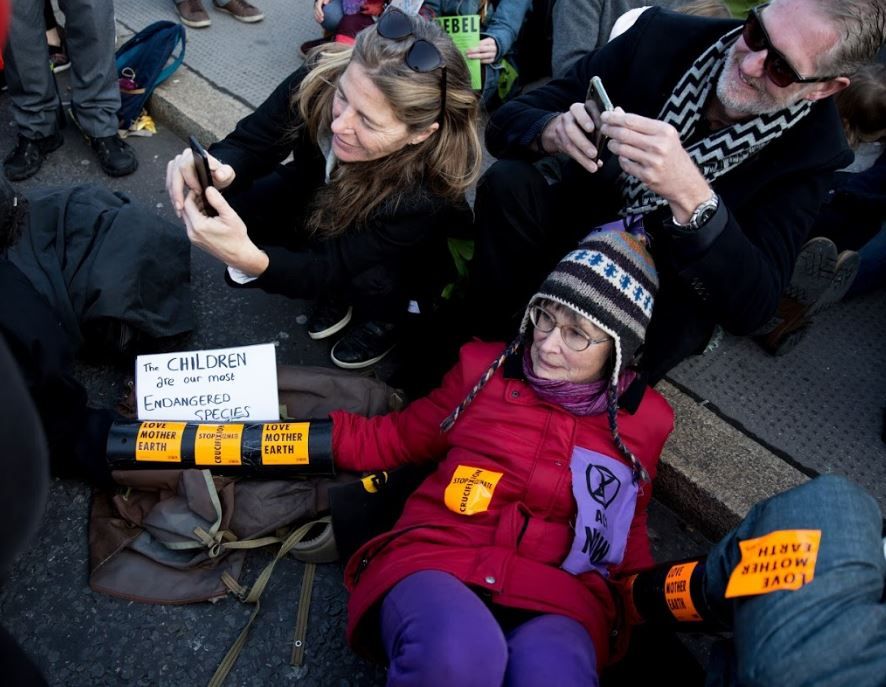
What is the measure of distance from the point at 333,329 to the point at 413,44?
3.51ft

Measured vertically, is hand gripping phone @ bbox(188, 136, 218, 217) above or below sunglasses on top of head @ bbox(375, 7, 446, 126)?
below

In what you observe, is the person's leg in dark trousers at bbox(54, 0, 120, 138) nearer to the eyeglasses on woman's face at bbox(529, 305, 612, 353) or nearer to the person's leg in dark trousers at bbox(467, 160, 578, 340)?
the person's leg in dark trousers at bbox(467, 160, 578, 340)

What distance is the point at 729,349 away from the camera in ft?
8.45

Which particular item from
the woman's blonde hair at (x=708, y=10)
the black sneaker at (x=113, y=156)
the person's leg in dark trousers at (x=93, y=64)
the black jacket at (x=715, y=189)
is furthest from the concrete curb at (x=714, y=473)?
the person's leg in dark trousers at (x=93, y=64)

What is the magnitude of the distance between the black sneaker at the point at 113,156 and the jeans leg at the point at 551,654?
2.62 metres

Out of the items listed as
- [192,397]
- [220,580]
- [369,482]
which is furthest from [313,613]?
[192,397]

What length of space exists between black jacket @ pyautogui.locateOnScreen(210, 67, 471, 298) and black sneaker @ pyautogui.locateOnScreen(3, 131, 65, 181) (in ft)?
3.97

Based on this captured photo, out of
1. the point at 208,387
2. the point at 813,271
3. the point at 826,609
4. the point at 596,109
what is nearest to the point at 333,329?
the point at 208,387

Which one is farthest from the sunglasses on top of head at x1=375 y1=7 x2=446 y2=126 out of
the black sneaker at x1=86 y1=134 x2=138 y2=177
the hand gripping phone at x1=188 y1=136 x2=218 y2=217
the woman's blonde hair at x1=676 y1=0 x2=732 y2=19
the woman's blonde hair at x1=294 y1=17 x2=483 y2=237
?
the black sneaker at x1=86 y1=134 x2=138 y2=177

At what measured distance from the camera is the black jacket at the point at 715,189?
1.73 meters

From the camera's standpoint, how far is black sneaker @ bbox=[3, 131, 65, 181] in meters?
3.00

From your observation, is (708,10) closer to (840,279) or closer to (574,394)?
(840,279)

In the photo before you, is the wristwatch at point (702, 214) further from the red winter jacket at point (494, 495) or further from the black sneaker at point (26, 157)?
the black sneaker at point (26, 157)

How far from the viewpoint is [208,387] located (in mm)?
2100
